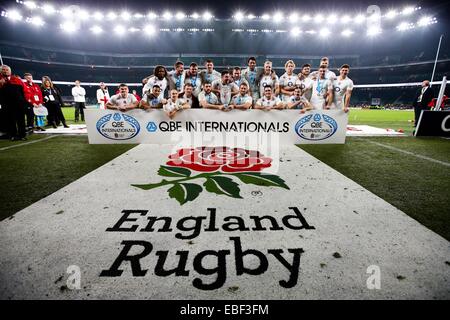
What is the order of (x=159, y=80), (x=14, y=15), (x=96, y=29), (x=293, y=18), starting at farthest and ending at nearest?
(x=96, y=29)
(x=293, y=18)
(x=14, y=15)
(x=159, y=80)

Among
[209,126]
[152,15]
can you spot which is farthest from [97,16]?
[209,126]

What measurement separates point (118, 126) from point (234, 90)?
311 cm

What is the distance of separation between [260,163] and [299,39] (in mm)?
40779

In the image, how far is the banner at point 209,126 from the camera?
219 inches

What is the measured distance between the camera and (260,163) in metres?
3.91

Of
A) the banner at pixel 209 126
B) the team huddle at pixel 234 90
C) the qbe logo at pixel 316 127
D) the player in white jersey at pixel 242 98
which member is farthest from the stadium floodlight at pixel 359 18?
the player in white jersey at pixel 242 98

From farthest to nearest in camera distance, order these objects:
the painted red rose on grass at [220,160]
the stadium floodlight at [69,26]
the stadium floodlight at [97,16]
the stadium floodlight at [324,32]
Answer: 1. the stadium floodlight at [324,32]
2. the stadium floodlight at [69,26]
3. the stadium floodlight at [97,16]
4. the painted red rose on grass at [220,160]

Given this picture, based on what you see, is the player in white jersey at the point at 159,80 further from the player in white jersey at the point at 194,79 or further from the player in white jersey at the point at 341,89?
the player in white jersey at the point at 341,89

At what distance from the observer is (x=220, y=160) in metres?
4.06

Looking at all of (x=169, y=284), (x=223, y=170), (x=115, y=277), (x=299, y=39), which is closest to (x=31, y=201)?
(x=115, y=277)

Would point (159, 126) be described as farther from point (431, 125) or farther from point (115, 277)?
point (431, 125)

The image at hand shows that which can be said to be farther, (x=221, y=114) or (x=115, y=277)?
(x=221, y=114)

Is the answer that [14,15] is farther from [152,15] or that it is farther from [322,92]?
[322,92]

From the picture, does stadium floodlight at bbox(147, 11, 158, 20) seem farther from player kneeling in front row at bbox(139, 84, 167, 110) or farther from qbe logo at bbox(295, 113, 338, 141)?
qbe logo at bbox(295, 113, 338, 141)
